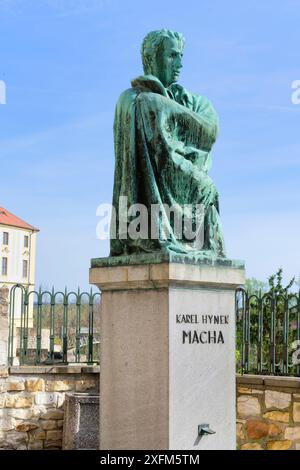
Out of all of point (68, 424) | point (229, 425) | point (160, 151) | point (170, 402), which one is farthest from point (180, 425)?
point (68, 424)

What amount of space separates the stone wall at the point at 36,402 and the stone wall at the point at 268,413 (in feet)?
7.52

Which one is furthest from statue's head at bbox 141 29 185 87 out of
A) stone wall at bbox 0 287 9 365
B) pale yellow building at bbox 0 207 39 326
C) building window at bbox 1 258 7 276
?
building window at bbox 1 258 7 276

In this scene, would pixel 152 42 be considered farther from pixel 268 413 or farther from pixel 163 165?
pixel 268 413

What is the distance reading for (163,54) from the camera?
5953 mm

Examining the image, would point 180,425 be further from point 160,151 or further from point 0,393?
point 0,393

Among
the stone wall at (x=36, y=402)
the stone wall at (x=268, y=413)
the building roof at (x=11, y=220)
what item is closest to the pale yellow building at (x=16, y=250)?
the building roof at (x=11, y=220)

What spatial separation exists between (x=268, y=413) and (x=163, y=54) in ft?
16.1

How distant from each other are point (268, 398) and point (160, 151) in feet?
14.6

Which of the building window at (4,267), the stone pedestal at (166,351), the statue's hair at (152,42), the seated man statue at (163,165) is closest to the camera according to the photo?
the stone pedestal at (166,351)

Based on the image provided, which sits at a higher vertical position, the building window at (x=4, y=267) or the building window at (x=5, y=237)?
the building window at (x=5, y=237)

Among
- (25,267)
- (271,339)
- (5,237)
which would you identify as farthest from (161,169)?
(25,267)

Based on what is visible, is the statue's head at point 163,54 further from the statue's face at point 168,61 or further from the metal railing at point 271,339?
the metal railing at point 271,339

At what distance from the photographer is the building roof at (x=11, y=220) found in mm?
59125

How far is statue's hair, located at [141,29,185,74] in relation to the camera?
233 inches
